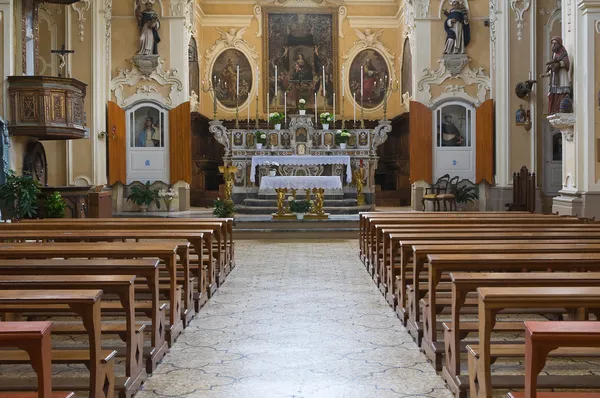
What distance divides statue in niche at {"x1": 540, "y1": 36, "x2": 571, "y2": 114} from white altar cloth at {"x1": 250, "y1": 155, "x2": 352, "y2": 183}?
20.8 ft

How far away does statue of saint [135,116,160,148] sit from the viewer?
1825cm

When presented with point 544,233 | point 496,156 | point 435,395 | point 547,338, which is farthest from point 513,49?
point 547,338

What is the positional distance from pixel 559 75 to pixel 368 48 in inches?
454

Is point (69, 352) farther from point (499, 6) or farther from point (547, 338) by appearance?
point (499, 6)

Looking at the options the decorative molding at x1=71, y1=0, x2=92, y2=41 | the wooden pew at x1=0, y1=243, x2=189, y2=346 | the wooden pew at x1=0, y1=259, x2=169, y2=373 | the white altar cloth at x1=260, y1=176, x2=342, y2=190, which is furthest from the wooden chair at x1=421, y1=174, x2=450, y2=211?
the wooden pew at x1=0, y1=259, x2=169, y2=373

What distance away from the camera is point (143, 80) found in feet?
59.5

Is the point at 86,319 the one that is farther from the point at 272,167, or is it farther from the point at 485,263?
the point at 272,167

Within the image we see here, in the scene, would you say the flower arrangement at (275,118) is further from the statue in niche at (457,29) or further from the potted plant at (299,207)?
the statue in niche at (457,29)

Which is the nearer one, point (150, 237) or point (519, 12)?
point (150, 237)

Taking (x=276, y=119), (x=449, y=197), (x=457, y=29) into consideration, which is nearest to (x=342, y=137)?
(x=276, y=119)

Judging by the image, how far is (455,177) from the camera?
17719 millimetres

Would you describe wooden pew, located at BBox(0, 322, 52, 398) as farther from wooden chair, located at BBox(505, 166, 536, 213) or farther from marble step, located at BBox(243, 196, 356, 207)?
marble step, located at BBox(243, 196, 356, 207)

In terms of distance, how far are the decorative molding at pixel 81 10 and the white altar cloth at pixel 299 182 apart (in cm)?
608

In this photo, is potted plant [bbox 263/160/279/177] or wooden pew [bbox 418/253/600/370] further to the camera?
potted plant [bbox 263/160/279/177]
